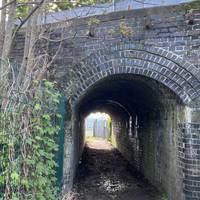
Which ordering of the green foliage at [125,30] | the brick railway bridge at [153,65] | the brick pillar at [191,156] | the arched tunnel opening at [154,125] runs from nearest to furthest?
the brick pillar at [191,156], the brick railway bridge at [153,65], the green foliage at [125,30], the arched tunnel opening at [154,125]

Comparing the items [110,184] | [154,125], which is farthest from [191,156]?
[110,184]

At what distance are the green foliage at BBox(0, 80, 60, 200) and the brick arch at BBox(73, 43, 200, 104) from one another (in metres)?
2.01

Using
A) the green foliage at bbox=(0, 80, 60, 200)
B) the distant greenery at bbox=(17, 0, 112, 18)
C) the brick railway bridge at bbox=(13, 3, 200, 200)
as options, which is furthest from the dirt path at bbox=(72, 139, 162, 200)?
the distant greenery at bbox=(17, 0, 112, 18)

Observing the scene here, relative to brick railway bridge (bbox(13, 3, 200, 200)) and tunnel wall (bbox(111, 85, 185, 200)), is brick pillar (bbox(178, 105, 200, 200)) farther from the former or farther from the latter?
tunnel wall (bbox(111, 85, 185, 200))

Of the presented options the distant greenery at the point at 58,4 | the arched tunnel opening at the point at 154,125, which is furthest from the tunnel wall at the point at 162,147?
the distant greenery at the point at 58,4

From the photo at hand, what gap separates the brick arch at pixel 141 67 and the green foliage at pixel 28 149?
201 centimetres

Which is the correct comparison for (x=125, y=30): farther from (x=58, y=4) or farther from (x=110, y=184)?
(x=110, y=184)

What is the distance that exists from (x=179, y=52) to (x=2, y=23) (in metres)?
3.60

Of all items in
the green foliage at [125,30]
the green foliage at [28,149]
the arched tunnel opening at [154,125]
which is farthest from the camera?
the arched tunnel opening at [154,125]

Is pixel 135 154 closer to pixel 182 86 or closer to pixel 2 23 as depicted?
pixel 182 86

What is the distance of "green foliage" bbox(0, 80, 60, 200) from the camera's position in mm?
4035

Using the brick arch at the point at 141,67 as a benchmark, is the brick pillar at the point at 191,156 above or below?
below

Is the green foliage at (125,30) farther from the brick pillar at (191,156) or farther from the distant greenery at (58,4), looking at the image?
the brick pillar at (191,156)

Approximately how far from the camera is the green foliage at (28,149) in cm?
404
